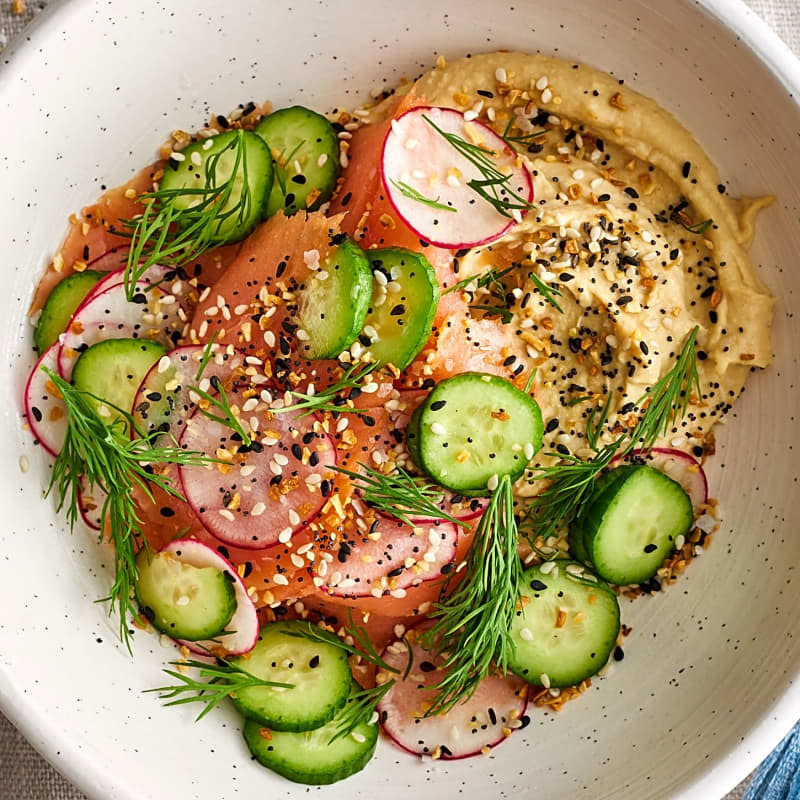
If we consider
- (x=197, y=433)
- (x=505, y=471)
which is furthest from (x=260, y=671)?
(x=505, y=471)

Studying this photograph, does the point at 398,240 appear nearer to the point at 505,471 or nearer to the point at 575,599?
the point at 505,471

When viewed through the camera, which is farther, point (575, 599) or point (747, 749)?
point (575, 599)

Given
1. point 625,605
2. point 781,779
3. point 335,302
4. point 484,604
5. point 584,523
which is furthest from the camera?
point 781,779

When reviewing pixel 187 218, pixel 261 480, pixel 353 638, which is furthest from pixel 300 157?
pixel 353 638

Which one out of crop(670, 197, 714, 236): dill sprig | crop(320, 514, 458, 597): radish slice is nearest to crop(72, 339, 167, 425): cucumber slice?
crop(320, 514, 458, 597): radish slice

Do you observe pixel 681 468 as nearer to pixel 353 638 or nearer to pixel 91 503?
pixel 353 638
